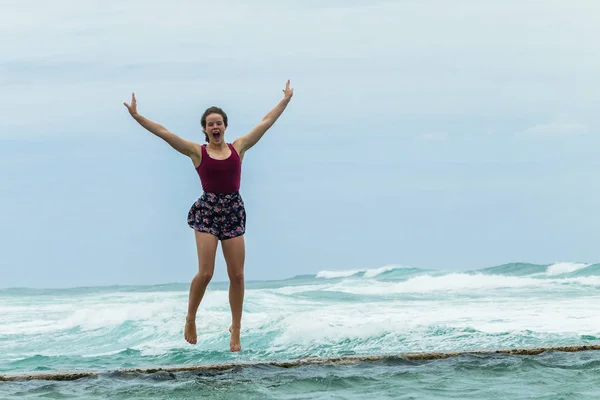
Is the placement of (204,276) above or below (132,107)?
below

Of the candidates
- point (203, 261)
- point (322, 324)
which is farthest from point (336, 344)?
point (203, 261)

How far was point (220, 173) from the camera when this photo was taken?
7.43 m

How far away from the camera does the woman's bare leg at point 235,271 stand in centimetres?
761

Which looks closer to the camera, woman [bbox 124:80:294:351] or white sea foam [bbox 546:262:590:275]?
woman [bbox 124:80:294:351]

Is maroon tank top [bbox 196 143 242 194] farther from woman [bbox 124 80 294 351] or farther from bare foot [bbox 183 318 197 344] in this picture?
bare foot [bbox 183 318 197 344]

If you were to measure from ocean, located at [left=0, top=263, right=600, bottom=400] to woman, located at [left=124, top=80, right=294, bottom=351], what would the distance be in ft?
3.09

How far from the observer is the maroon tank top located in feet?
24.3

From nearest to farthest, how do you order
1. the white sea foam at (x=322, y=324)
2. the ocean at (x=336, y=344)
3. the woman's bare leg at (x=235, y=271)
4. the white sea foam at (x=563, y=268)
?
the ocean at (x=336, y=344), the woman's bare leg at (x=235, y=271), the white sea foam at (x=322, y=324), the white sea foam at (x=563, y=268)

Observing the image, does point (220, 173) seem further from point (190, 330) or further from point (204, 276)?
point (190, 330)

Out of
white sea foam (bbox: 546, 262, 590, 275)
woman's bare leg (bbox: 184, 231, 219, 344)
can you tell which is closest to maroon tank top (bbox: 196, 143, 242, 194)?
woman's bare leg (bbox: 184, 231, 219, 344)

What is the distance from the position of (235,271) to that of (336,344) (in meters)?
5.80

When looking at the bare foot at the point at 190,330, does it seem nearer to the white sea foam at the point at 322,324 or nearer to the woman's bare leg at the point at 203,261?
the woman's bare leg at the point at 203,261

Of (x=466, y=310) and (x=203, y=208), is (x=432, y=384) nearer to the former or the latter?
(x=203, y=208)

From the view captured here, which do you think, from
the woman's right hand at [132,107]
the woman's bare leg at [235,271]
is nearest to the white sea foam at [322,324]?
the woman's bare leg at [235,271]
